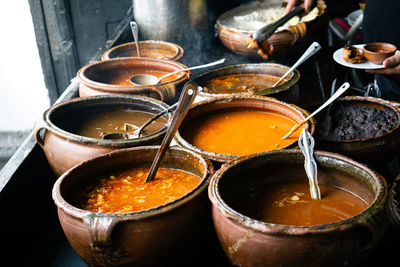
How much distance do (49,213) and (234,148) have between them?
40.1 inches

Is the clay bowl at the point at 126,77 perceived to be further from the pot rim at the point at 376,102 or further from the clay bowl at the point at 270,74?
the pot rim at the point at 376,102

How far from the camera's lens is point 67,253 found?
1876mm

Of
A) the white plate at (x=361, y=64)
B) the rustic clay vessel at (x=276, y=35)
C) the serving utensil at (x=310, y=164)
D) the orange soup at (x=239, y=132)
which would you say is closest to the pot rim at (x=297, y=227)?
the serving utensil at (x=310, y=164)

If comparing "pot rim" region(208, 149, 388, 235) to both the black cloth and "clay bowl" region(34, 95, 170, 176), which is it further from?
the black cloth

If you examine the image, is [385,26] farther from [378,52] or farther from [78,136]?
[78,136]

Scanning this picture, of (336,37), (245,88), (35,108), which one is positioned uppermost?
(245,88)

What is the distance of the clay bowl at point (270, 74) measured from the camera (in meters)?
2.40

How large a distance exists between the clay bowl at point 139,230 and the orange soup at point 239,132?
35 cm

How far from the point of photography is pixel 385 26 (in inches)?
143

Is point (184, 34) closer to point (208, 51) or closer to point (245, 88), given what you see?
point (208, 51)

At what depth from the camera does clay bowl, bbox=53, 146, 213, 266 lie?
1392 millimetres

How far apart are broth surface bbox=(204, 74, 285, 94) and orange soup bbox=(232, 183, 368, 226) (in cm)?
118

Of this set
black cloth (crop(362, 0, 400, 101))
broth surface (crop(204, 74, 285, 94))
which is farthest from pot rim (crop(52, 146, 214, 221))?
black cloth (crop(362, 0, 400, 101))

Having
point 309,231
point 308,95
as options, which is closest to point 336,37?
point 308,95
